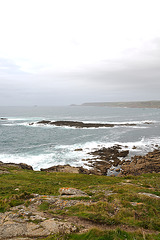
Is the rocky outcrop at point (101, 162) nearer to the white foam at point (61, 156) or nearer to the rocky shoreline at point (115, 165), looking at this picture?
the rocky shoreline at point (115, 165)

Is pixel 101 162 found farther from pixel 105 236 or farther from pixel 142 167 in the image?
pixel 105 236

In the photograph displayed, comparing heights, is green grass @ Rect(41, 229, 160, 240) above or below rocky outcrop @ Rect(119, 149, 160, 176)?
above

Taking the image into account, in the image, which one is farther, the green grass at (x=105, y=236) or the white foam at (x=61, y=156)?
the white foam at (x=61, y=156)

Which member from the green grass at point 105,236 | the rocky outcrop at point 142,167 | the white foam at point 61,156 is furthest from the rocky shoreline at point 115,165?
the green grass at point 105,236

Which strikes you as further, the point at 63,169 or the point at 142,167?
the point at 142,167

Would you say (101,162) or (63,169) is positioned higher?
(63,169)

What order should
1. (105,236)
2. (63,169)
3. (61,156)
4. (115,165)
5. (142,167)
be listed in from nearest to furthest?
(105,236) < (63,169) < (142,167) < (115,165) < (61,156)

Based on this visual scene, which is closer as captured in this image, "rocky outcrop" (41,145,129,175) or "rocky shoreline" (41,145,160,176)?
"rocky shoreline" (41,145,160,176)

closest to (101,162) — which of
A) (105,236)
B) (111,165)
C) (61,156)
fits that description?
(111,165)

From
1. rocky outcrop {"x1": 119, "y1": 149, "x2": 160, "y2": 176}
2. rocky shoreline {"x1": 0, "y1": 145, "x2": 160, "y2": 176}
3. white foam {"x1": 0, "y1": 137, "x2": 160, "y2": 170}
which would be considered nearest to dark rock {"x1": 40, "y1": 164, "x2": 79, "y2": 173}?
rocky shoreline {"x1": 0, "y1": 145, "x2": 160, "y2": 176}

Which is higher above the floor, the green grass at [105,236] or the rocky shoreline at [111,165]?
the green grass at [105,236]

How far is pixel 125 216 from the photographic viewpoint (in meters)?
8.70

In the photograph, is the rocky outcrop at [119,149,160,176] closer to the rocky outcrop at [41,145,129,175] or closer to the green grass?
the rocky outcrop at [41,145,129,175]

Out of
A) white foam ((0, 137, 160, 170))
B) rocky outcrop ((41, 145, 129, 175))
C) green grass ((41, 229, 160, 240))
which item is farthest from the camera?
white foam ((0, 137, 160, 170))
